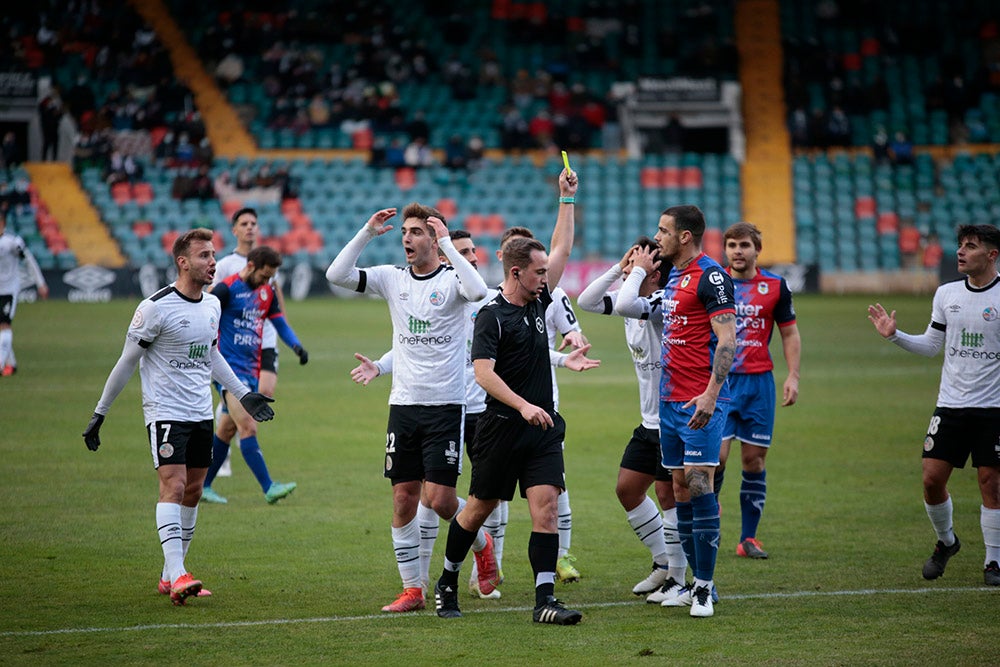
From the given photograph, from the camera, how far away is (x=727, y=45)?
45.3 metres

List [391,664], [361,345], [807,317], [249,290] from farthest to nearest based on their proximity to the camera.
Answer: [807,317] < [361,345] < [249,290] < [391,664]

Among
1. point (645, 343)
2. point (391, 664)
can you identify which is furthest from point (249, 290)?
point (391, 664)

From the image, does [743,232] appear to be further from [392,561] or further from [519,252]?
[392,561]

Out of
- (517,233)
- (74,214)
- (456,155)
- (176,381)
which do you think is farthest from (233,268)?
(456,155)

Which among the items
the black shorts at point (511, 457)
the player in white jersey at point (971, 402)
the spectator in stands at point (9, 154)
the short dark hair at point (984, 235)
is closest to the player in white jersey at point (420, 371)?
the black shorts at point (511, 457)

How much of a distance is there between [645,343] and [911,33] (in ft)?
136

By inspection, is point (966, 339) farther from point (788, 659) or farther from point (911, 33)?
point (911, 33)

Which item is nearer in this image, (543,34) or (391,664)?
(391,664)

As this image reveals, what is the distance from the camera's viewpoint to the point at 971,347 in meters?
8.93

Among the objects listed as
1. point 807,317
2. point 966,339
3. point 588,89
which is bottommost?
point 807,317

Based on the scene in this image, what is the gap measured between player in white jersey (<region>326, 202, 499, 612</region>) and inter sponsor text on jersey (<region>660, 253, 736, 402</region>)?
4.28 feet

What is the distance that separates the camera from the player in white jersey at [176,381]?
823 centimetres

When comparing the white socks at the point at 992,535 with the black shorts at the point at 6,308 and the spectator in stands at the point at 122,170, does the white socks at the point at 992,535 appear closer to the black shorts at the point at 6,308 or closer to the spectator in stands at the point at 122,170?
the black shorts at the point at 6,308

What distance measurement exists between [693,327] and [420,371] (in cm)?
179
